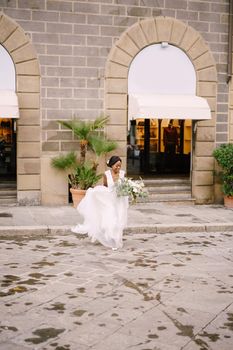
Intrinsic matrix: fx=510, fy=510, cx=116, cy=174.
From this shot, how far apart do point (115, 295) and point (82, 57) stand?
27.3ft

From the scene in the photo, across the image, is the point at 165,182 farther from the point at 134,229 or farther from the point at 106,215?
the point at 106,215

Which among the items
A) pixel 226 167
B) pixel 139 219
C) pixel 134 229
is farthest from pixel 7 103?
pixel 226 167

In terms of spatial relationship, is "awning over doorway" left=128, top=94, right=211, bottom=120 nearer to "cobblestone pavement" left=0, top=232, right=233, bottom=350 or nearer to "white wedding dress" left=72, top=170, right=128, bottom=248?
"white wedding dress" left=72, top=170, right=128, bottom=248

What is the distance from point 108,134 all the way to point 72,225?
3.71 m

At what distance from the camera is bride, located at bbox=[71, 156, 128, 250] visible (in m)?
8.70

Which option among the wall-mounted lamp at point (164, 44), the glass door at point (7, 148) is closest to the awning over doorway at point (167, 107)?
the wall-mounted lamp at point (164, 44)

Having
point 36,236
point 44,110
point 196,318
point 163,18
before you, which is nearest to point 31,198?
point 44,110

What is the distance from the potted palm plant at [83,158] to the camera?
1259 centimetres

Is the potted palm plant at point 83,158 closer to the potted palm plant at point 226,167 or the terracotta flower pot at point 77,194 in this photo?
the terracotta flower pot at point 77,194

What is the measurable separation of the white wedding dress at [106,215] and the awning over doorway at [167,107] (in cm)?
431

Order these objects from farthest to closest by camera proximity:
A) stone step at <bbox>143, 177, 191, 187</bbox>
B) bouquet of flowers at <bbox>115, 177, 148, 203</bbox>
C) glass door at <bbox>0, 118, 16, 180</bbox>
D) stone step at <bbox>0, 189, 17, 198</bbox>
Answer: glass door at <bbox>0, 118, 16, 180</bbox> → stone step at <bbox>143, 177, 191, 187</bbox> → stone step at <bbox>0, 189, 17, 198</bbox> → bouquet of flowers at <bbox>115, 177, 148, 203</bbox>

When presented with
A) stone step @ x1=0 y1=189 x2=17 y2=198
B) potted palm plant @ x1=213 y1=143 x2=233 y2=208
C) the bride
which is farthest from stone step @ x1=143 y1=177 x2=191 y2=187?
the bride

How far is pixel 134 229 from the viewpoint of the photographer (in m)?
10.4

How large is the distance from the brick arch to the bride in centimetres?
422
